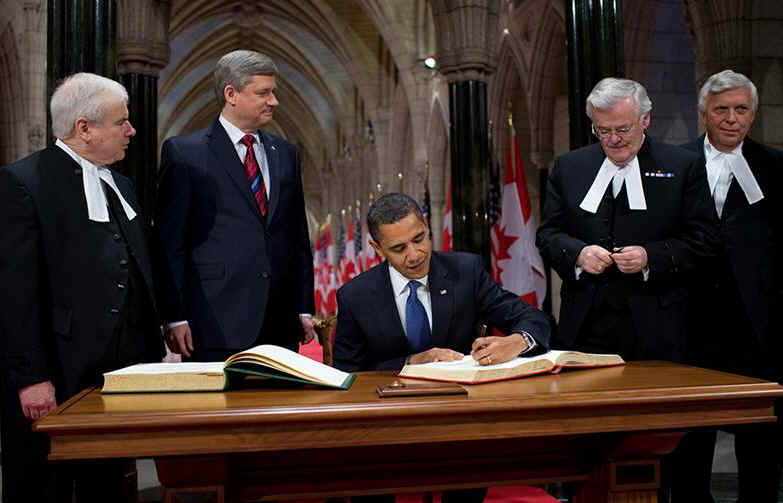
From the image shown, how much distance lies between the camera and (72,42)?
4305mm

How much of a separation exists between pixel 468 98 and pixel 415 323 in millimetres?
7121

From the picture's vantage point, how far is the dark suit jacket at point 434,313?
8.38 feet

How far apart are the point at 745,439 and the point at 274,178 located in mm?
2028

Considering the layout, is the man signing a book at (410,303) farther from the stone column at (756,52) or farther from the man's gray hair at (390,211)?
the stone column at (756,52)

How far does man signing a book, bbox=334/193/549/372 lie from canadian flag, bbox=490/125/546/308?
15.6 ft

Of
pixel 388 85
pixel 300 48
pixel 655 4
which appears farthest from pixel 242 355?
pixel 300 48

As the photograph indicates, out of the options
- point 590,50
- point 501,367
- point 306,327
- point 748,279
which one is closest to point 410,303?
point 501,367

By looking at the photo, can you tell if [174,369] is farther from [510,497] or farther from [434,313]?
[510,497]

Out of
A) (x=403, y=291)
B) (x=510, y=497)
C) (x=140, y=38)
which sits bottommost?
(x=510, y=497)

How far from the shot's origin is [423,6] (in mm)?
14672

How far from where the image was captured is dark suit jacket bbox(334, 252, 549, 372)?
101 inches

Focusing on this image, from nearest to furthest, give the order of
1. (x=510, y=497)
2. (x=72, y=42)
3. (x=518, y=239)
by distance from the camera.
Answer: (x=510, y=497) < (x=72, y=42) < (x=518, y=239)

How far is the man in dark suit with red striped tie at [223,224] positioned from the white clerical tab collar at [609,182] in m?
1.17

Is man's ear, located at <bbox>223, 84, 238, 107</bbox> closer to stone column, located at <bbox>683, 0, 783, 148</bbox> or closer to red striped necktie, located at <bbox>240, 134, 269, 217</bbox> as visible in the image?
red striped necktie, located at <bbox>240, 134, 269, 217</bbox>
